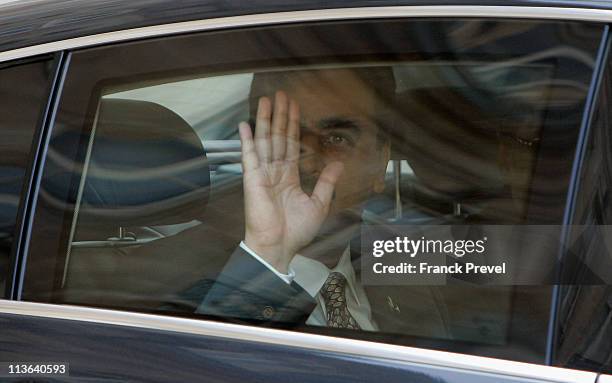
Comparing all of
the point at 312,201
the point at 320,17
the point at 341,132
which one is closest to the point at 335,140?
the point at 341,132

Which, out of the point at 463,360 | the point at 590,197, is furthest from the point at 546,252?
the point at 463,360

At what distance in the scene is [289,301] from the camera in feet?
5.78

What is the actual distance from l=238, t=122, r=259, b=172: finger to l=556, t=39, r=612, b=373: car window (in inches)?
22.7

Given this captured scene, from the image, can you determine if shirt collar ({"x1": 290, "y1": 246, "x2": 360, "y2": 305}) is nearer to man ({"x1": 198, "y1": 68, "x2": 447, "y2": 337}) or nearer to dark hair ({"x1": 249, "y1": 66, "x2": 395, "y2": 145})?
man ({"x1": 198, "y1": 68, "x2": 447, "y2": 337})

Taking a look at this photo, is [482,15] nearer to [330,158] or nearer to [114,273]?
[330,158]

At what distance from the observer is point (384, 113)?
1.76 m

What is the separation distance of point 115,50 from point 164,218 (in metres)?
0.32

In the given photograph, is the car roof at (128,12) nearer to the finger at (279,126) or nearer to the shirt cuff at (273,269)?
the finger at (279,126)

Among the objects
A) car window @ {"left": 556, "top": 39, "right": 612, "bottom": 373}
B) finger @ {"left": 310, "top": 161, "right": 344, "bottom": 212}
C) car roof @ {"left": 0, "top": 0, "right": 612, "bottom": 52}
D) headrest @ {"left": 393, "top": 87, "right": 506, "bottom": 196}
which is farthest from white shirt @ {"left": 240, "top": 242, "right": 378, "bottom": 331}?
car roof @ {"left": 0, "top": 0, "right": 612, "bottom": 52}

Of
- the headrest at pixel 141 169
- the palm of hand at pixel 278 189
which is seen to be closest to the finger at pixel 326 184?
the palm of hand at pixel 278 189

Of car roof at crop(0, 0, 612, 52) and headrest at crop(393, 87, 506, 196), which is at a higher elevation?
car roof at crop(0, 0, 612, 52)

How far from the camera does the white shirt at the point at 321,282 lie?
172 centimetres

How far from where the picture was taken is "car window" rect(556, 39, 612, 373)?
1634mm

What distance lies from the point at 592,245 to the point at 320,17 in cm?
61
